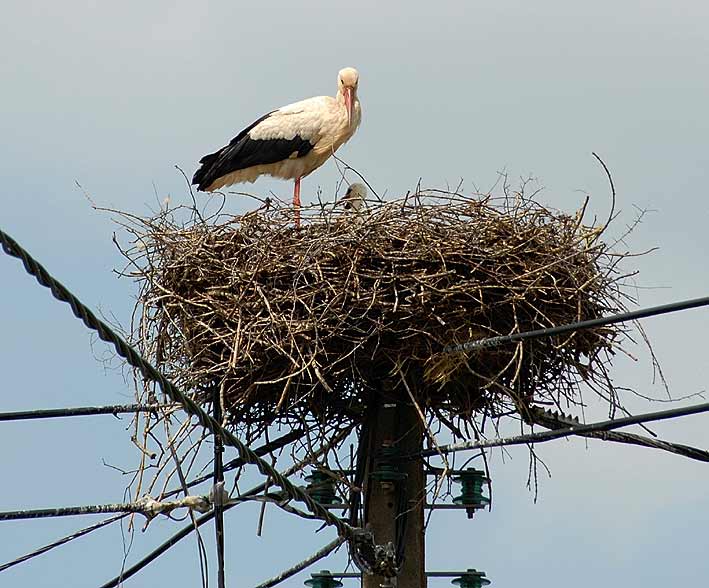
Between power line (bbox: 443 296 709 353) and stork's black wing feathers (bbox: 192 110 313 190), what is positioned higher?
stork's black wing feathers (bbox: 192 110 313 190)

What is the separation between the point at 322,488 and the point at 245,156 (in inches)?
138

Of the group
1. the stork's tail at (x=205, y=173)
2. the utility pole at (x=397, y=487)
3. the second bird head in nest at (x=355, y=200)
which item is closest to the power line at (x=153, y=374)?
the utility pole at (x=397, y=487)

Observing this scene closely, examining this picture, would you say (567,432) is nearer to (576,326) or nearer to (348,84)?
(576,326)

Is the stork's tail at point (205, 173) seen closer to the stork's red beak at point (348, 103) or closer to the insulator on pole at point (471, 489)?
the stork's red beak at point (348, 103)

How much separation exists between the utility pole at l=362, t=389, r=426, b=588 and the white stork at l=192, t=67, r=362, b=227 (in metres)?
3.14

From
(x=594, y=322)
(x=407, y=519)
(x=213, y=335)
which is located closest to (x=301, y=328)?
(x=213, y=335)

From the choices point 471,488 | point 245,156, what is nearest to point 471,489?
point 471,488

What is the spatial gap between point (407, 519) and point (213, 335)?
1.18m

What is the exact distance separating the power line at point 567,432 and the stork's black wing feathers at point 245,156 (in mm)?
3566

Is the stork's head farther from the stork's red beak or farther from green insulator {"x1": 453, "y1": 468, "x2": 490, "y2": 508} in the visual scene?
green insulator {"x1": 453, "y1": 468, "x2": 490, "y2": 508}

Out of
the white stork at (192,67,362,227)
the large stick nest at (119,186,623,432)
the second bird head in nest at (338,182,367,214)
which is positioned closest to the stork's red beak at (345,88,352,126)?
the white stork at (192,67,362,227)

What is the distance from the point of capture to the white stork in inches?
424

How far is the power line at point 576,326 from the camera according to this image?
5.86 metres

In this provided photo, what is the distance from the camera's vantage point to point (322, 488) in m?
7.74
